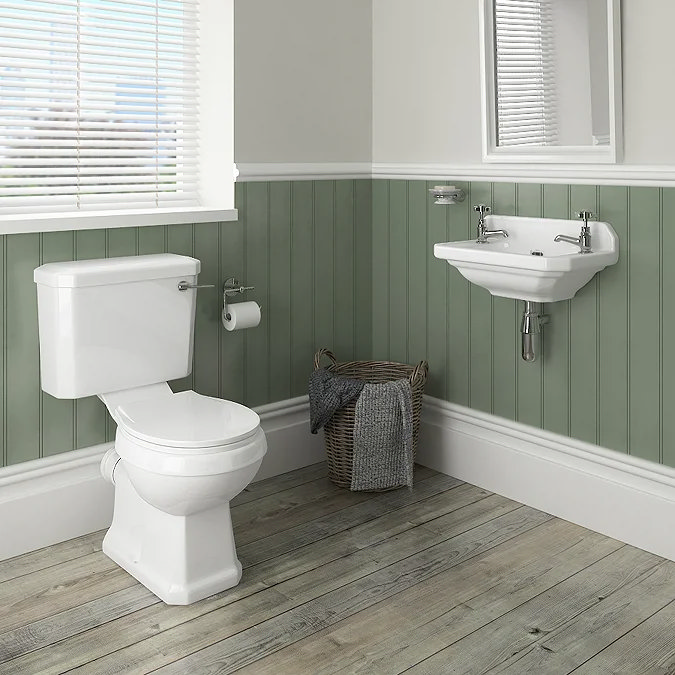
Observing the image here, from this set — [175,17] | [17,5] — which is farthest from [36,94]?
[175,17]

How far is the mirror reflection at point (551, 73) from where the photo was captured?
255 cm

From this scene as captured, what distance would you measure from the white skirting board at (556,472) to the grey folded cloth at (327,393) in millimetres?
477

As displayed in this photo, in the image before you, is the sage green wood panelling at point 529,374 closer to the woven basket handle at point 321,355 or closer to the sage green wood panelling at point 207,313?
the woven basket handle at point 321,355

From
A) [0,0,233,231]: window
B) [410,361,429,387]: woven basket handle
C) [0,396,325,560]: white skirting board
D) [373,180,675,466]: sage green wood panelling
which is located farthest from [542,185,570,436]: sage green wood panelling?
[0,396,325,560]: white skirting board

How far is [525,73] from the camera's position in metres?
2.78

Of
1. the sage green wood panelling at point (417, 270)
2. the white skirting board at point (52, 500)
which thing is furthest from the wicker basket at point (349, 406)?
the white skirting board at point (52, 500)

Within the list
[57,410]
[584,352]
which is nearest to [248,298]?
[57,410]

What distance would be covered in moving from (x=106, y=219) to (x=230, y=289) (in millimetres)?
510

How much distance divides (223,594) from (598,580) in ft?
3.49

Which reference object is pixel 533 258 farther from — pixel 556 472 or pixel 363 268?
pixel 363 268

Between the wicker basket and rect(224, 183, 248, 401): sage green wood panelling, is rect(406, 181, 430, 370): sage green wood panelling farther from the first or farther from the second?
Result: rect(224, 183, 248, 401): sage green wood panelling

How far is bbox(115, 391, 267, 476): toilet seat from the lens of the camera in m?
2.18

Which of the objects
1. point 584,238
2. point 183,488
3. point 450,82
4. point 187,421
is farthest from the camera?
point 450,82

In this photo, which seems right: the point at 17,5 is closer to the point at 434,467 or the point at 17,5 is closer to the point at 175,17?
the point at 175,17
